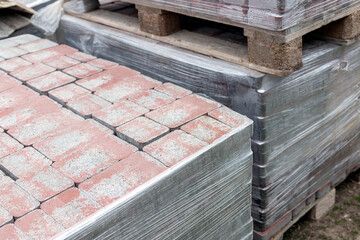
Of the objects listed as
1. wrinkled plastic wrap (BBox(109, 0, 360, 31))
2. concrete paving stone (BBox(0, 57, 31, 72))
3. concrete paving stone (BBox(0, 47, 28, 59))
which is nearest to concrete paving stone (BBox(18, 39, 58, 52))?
concrete paving stone (BBox(0, 47, 28, 59))

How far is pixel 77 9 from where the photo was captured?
360 centimetres

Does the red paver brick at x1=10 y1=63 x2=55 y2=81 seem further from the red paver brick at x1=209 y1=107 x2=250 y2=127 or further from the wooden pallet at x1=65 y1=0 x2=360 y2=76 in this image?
the red paver brick at x1=209 y1=107 x2=250 y2=127

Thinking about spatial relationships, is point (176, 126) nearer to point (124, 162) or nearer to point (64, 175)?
point (124, 162)

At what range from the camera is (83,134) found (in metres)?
2.37

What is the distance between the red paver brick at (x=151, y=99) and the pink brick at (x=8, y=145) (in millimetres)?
635

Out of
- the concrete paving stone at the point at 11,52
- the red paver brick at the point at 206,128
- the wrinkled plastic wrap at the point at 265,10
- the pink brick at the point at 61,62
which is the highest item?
the wrinkled plastic wrap at the point at 265,10

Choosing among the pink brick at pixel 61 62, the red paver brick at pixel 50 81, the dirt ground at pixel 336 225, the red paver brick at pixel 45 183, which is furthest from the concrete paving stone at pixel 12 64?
the dirt ground at pixel 336 225

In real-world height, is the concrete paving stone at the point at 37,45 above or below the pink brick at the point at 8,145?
above

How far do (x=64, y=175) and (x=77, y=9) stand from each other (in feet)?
6.09

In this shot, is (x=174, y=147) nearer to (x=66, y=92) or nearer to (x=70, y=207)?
(x=70, y=207)

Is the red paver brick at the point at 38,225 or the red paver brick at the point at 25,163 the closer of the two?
the red paver brick at the point at 38,225

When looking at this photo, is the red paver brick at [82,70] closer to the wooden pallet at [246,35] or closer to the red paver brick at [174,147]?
the wooden pallet at [246,35]

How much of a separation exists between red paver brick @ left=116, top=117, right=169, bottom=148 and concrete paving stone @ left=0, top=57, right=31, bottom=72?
1174 mm

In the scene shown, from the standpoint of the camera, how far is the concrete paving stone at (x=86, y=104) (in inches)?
101
